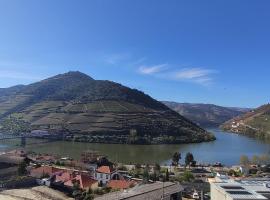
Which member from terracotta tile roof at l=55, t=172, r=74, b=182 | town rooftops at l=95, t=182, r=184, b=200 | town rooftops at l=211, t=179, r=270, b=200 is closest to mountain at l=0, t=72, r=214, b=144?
terracotta tile roof at l=55, t=172, r=74, b=182

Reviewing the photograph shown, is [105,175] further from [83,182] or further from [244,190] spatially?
[244,190]

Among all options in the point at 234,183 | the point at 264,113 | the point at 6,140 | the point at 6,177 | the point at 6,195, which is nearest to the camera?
the point at 234,183

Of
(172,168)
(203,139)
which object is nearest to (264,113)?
(203,139)

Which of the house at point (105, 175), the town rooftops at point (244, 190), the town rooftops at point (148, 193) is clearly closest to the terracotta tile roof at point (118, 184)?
the house at point (105, 175)

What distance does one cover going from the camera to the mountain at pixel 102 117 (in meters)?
94.9

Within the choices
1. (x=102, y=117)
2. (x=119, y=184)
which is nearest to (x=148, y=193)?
(x=119, y=184)

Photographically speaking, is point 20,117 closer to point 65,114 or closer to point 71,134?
point 65,114

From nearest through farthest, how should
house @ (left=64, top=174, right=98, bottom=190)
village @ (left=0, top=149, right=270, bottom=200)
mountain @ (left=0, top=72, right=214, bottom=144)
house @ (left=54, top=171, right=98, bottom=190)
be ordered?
village @ (left=0, top=149, right=270, bottom=200), house @ (left=64, top=174, right=98, bottom=190), house @ (left=54, top=171, right=98, bottom=190), mountain @ (left=0, top=72, right=214, bottom=144)

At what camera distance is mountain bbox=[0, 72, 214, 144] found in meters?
94.9

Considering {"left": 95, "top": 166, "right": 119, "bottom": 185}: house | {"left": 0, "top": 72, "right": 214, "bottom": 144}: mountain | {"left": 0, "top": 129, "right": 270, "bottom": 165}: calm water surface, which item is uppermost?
{"left": 0, "top": 72, "right": 214, "bottom": 144}: mountain

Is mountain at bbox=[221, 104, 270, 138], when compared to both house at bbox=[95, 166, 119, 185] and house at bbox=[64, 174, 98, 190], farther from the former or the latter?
house at bbox=[64, 174, 98, 190]

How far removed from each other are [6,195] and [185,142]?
65030 millimetres

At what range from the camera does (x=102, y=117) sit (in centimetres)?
10862

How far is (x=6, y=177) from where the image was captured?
36.8 metres
